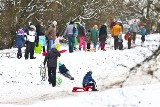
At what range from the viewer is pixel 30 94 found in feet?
48.9

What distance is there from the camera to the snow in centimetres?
912

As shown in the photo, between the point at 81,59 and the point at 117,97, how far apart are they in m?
12.6

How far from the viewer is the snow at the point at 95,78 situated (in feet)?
29.9

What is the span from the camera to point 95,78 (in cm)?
1822

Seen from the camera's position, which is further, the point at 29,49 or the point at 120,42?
the point at 120,42

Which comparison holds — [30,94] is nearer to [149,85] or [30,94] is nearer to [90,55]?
[149,85]

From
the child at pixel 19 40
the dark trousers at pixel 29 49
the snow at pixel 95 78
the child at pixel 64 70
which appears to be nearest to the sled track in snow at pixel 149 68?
the snow at pixel 95 78

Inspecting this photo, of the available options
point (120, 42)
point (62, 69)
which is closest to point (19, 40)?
point (62, 69)

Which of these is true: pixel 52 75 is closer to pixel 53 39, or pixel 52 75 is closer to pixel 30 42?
pixel 30 42

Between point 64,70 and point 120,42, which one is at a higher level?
point 120,42

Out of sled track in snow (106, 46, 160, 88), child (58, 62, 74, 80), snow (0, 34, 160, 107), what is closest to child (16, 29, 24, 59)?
snow (0, 34, 160, 107)

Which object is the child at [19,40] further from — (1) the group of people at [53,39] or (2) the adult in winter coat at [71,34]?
(2) the adult in winter coat at [71,34]

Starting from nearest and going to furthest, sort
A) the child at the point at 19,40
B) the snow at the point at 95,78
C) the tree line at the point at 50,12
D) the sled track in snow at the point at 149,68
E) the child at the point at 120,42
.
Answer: the sled track in snow at the point at 149,68
the snow at the point at 95,78
the child at the point at 19,40
the child at the point at 120,42
the tree line at the point at 50,12

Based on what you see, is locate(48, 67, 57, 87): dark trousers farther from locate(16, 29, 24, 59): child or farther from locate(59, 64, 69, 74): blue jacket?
locate(16, 29, 24, 59): child
